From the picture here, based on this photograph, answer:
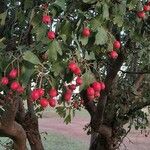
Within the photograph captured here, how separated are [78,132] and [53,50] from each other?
24.4m

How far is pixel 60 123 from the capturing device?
30.2 metres

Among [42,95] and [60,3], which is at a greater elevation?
[60,3]

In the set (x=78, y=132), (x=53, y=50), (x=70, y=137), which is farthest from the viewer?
(x=78, y=132)

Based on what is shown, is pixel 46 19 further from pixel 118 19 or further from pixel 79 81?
pixel 118 19

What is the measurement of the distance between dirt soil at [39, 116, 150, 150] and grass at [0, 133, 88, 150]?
29.9 inches

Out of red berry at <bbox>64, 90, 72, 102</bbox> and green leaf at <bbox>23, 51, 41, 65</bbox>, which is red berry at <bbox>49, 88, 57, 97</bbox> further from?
green leaf at <bbox>23, 51, 41, 65</bbox>

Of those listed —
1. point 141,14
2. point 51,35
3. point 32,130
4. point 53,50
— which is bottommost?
point 32,130

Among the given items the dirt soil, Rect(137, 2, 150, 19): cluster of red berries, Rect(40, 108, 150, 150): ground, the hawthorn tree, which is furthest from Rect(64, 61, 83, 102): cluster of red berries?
the dirt soil

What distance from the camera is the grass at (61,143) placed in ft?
72.9

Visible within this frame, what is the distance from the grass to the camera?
22219 millimetres

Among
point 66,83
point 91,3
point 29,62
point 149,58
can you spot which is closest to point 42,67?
point 29,62

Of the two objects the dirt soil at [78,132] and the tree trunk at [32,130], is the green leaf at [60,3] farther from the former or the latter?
the dirt soil at [78,132]

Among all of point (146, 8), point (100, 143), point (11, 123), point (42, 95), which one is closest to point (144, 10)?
point (146, 8)

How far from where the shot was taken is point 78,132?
2748cm
